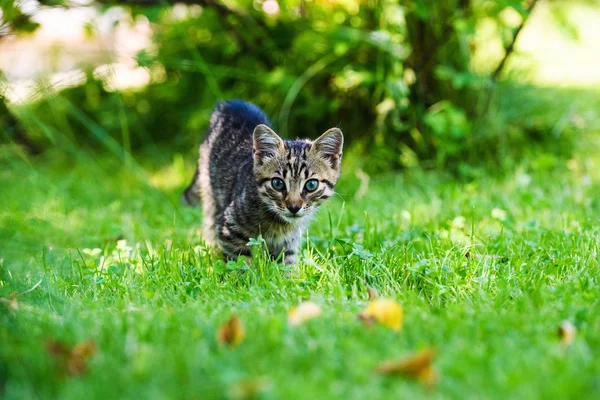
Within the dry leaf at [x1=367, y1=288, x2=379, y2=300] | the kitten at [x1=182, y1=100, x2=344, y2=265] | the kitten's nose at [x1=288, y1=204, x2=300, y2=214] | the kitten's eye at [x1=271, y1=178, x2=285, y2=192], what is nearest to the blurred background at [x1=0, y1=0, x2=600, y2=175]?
the kitten at [x1=182, y1=100, x2=344, y2=265]

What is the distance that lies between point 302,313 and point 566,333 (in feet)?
2.91

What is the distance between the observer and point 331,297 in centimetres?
262

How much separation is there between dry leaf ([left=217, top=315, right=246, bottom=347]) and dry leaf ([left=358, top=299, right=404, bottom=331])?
0.45 metres

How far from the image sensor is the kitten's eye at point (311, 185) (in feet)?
11.2

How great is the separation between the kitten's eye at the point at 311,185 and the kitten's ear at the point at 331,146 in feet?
0.62

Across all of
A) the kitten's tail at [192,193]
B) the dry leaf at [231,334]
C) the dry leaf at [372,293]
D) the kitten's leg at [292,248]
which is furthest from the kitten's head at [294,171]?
the dry leaf at [231,334]

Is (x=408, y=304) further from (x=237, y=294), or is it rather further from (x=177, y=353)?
(x=177, y=353)

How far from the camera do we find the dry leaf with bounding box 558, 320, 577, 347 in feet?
6.86

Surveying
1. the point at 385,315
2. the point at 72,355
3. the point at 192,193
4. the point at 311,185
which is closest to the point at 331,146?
the point at 311,185

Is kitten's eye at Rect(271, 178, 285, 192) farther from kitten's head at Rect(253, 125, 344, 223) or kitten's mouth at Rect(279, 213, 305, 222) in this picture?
kitten's mouth at Rect(279, 213, 305, 222)

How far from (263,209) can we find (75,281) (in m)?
1.02

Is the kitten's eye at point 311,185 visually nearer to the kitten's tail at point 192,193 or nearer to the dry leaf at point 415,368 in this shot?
the kitten's tail at point 192,193

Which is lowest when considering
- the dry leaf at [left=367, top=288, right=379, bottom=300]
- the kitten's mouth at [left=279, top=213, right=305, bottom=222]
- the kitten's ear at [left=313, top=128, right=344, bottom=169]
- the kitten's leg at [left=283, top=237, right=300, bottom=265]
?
the kitten's leg at [left=283, top=237, right=300, bottom=265]

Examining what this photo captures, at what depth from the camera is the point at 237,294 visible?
8.81ft
